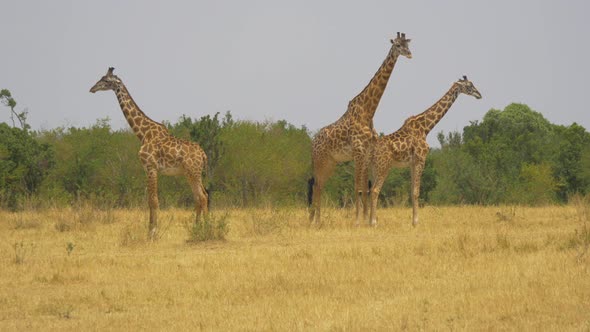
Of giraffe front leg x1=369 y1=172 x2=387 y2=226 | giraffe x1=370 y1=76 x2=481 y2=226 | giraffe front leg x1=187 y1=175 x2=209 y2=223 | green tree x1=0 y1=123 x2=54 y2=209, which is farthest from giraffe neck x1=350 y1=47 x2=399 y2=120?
green tree x1=0 y1=123 x2=54 y2=209

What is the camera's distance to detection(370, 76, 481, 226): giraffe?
1641cm

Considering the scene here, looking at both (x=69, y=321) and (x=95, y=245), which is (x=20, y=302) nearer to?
(x=69, y=321)

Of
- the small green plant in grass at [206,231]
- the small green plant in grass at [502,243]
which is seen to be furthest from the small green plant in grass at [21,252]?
the small green plant in grass at [502,243]

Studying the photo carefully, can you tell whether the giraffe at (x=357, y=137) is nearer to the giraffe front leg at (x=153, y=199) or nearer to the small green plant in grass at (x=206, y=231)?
the small green plant in grass at (x=206, y=231)

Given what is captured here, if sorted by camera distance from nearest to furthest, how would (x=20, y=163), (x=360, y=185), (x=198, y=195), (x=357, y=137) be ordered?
(x=198, y=195) → (x=357, y=137) → (x=360, y=185) → (x=20, y=163)

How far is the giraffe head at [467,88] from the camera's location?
57.6 ft

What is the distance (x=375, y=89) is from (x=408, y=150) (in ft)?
4.77

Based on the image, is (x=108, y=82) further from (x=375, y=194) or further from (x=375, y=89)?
(x=375, y=194)

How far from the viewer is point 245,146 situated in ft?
101

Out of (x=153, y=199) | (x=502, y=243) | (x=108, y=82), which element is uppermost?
(x=108, y=82)

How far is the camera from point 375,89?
55.8 feet

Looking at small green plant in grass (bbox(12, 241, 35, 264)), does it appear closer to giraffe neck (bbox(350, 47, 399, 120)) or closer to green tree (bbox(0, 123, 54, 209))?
giraffe neck (bbox(350, 47, 399, 120))

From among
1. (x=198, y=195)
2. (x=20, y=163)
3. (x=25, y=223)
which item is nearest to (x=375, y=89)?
(x=198, y=195)

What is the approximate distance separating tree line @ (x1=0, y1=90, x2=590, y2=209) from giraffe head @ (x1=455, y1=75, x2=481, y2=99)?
6.85 meters
